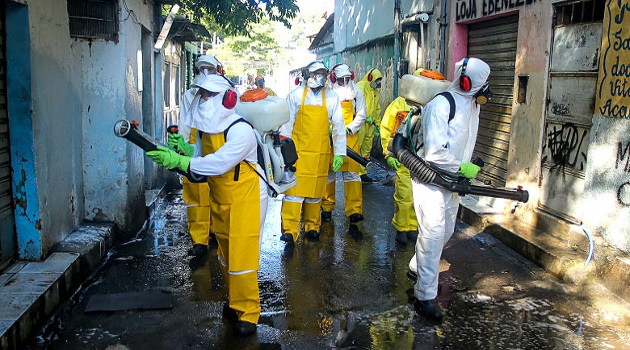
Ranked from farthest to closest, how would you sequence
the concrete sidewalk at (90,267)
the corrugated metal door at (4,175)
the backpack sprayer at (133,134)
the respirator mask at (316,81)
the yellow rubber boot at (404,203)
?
the yellow rubber boot at (404,203) < the respirator mask at (316,81) < the corrugated metal door at (4,175) < the concrete sidewalk at (90,267) < the backpack sprayer at (133,134)

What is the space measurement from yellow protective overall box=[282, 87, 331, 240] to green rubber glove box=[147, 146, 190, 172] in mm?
→ 2611

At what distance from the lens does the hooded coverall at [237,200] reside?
3.93 metres

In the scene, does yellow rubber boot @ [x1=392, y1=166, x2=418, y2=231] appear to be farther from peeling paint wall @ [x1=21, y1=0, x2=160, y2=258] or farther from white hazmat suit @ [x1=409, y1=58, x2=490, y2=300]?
peeling paint wall @ [x1=21, y1=0, x2=160, y2=258]

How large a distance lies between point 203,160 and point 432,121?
70.0 inches

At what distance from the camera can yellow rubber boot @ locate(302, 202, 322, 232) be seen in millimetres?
6680

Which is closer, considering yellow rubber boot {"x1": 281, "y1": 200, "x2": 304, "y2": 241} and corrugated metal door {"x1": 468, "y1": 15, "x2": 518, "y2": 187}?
yellow rubber boot {"x1": 281, "y1": 200, "x2": 304, "y2": 241}

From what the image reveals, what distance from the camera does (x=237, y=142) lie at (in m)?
3.92

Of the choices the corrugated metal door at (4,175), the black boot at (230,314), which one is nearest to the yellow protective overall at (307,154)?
the black boot at (230,314)

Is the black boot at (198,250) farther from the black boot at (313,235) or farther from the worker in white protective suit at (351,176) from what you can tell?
the worker in white protective suit at (351,176)

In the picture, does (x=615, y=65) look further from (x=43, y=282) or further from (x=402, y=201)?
(x=43, y=282)

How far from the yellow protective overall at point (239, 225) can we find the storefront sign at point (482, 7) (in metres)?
4.70

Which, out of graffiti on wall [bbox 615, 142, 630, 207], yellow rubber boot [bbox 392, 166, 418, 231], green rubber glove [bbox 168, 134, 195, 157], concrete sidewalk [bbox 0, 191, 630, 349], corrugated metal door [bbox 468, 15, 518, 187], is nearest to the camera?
concrete sidewalk [bbox 0, 191, 630, 349]

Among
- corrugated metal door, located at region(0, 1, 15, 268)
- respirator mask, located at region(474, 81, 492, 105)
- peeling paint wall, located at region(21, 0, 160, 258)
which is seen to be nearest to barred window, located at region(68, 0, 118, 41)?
peeling paint wall, located at region(21, 0, 160, 258)

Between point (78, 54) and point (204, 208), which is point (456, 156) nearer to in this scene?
point (204, 208)
